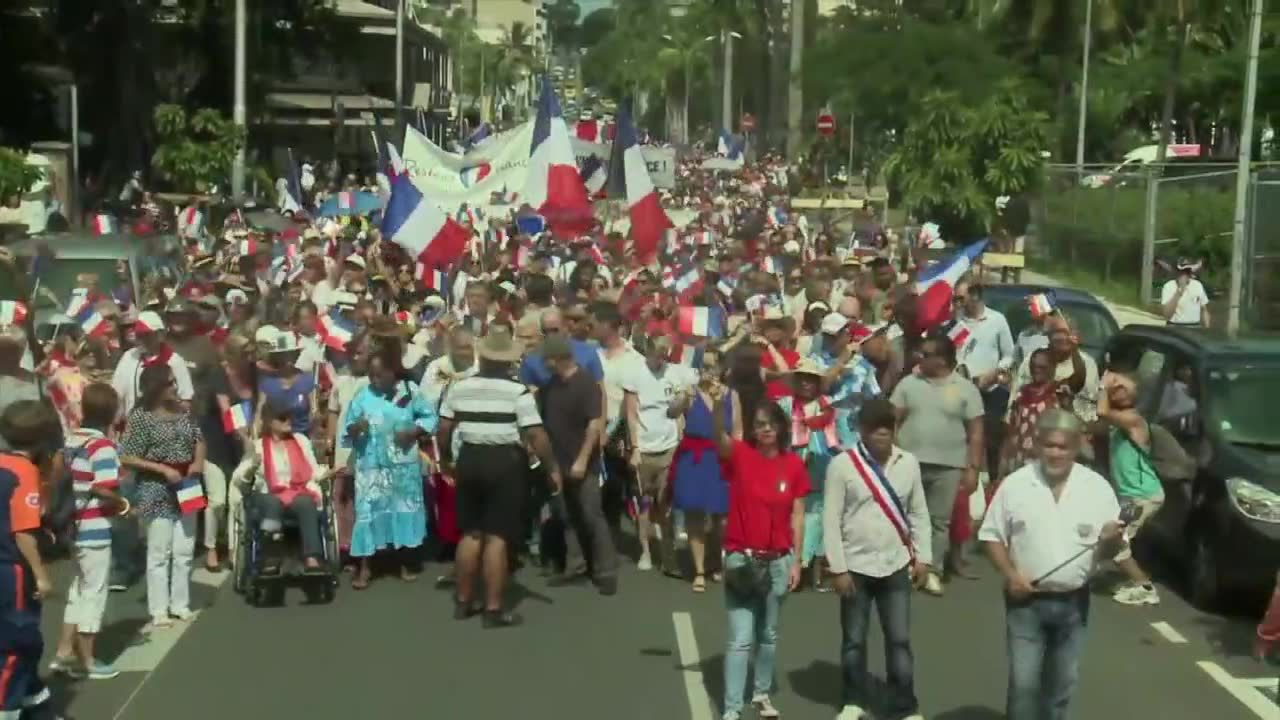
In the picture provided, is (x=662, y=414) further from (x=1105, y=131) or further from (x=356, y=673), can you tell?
(x=1105, y=131)

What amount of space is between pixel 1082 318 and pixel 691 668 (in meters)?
9.73

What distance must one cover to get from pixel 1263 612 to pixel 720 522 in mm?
3260

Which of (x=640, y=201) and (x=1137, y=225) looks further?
(x=1137, y=225)

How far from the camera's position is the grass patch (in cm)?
3553

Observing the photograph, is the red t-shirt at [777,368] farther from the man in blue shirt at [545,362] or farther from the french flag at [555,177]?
the french flag at [555,177]

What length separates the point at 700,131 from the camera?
138 m

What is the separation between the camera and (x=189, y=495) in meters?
11.4

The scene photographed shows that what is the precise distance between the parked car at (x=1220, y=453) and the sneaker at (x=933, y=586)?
4.70ft

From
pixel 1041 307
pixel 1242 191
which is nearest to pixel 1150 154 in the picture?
pixel 1242 191

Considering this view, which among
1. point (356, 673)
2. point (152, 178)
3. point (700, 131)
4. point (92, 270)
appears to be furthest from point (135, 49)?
point (700, 131)

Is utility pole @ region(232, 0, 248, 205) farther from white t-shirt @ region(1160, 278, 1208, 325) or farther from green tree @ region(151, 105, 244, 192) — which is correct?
white t-shirt @ region(1160, 278, 1208, 325)

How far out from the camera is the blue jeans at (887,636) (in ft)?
30.1

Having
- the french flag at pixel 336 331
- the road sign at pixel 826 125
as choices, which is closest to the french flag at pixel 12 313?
the french flag at pixel 336 331

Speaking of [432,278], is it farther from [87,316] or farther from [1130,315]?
[1130,315]
